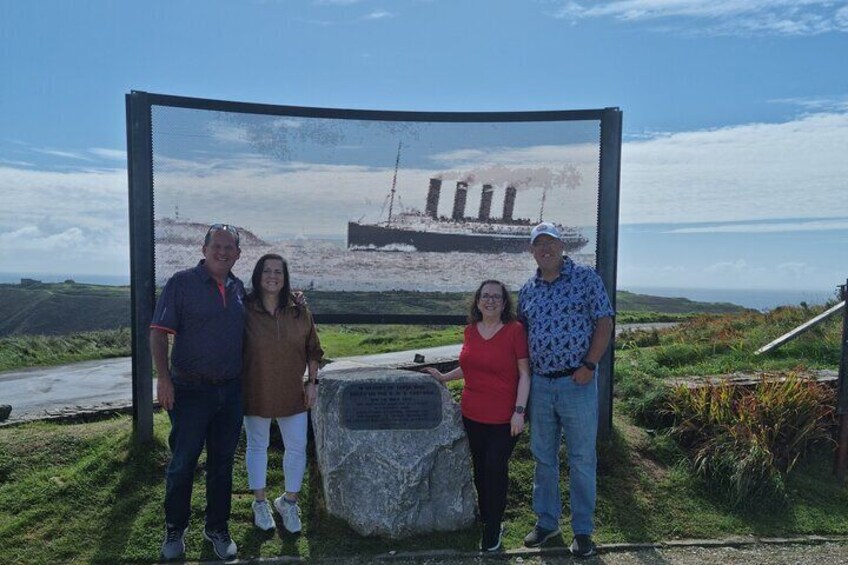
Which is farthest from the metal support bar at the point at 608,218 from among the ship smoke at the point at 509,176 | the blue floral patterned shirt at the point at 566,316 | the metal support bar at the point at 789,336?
the metal support bar at the point at 789,336

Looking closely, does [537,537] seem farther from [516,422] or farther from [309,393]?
[309,393]

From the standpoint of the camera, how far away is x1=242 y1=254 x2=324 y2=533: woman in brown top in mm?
4965

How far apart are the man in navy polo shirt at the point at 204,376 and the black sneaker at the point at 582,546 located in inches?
93.8

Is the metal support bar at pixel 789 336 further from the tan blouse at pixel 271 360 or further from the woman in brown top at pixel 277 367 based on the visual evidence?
the tan blouse at pixel 271 360

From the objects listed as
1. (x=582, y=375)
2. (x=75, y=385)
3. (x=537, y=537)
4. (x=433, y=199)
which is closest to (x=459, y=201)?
(x=433, y=199)

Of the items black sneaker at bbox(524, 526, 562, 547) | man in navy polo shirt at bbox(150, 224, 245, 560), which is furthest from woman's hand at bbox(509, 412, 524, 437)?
man in navy polo shirt at bbox(150, 224, 245, 560)

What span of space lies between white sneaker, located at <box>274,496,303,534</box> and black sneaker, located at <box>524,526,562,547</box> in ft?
5.48

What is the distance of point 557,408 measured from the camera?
5004 millimetres

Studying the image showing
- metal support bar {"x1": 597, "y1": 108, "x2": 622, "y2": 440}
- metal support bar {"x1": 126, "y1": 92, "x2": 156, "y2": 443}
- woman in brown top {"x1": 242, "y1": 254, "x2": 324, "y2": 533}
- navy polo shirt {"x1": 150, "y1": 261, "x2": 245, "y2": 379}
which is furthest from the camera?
metal support bar {"x1": 597, "y1": 108, "x2": 622, "y2": 440}

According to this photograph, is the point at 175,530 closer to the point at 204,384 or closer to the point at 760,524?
the point at 204,384

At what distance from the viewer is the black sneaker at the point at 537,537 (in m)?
5.18

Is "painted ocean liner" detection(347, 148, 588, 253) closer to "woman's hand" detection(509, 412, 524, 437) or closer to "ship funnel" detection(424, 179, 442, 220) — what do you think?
"ship funnel" detection(424, 179, 442, 220)

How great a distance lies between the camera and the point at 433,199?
23.2 ft

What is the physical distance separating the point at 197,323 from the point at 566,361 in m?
2.47
